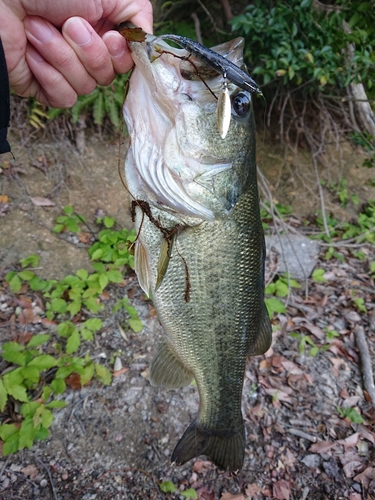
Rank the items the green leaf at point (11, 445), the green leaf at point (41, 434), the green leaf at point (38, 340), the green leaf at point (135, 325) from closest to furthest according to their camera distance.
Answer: the green leaf at point (11, 445)
the green leaf at point (41, 434)
the green leaf at point (38, 340)
the green leaf at point (135, 325)

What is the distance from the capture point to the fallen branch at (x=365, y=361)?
11.1 ft

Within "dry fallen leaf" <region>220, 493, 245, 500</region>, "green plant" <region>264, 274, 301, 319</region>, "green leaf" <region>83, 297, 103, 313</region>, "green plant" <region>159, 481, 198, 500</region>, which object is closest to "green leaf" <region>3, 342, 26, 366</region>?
"green leaf" <region>83, 297, 103, 313</region>

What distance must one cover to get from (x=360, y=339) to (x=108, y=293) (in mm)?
2559

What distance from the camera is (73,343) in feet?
9.16

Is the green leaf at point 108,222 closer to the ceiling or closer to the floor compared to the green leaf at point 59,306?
closer to the ceiling

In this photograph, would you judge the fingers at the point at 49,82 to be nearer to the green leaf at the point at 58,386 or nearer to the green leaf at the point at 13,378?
the green leaf at the point at 13,378

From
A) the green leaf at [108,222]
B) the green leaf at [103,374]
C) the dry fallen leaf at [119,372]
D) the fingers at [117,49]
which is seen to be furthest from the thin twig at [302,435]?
the fingers at [117,49]

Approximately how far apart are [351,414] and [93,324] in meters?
2.29

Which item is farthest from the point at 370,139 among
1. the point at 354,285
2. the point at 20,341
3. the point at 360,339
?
the point at 20,341

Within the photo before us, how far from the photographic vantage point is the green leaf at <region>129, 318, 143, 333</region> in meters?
3.21

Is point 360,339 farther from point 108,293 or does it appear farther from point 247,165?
point 247,165

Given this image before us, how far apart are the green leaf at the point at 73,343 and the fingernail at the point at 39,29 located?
203 cm

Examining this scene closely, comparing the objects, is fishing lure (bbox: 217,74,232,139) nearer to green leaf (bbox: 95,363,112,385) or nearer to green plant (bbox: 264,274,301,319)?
green leaf (bbox: 95,363,112,385)

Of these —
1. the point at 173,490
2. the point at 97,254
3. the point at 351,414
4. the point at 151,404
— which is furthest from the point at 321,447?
the point at 97,254
